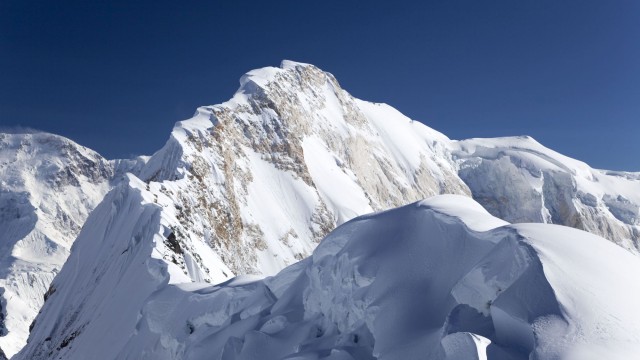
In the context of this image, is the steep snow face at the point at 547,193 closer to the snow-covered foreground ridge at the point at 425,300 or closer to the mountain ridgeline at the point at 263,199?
the mountain ridgeline at the point at 263,199

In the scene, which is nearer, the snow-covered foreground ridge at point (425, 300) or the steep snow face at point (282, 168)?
the snow-covered foreground ridge at point (425, 300)

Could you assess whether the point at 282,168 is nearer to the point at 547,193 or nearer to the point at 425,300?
the point at 425,300

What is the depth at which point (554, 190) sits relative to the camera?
13188 centimetres

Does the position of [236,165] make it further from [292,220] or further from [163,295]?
[163,295]

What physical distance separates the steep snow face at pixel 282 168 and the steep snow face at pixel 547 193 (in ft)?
34.5

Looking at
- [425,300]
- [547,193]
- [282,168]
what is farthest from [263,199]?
[547,193]

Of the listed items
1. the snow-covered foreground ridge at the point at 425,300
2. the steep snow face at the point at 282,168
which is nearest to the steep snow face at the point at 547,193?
the steep snow face at the point at 282,168

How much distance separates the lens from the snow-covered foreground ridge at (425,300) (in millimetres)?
7594

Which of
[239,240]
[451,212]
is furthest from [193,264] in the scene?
[239,240]

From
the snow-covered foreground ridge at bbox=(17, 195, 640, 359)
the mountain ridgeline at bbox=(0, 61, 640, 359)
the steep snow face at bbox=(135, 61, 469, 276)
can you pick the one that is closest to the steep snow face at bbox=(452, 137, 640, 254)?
the mountain ridgeline at bbox=(0, 61, 640, 359)

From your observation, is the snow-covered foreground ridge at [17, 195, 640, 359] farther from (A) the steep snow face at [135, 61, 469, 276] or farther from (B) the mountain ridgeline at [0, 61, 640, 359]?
(A) the steep snow face at [135, 61, 469, 276]

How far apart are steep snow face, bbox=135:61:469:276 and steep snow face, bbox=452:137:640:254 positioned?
34.5 feet

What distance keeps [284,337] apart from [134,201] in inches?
1046

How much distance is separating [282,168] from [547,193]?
258 ft
